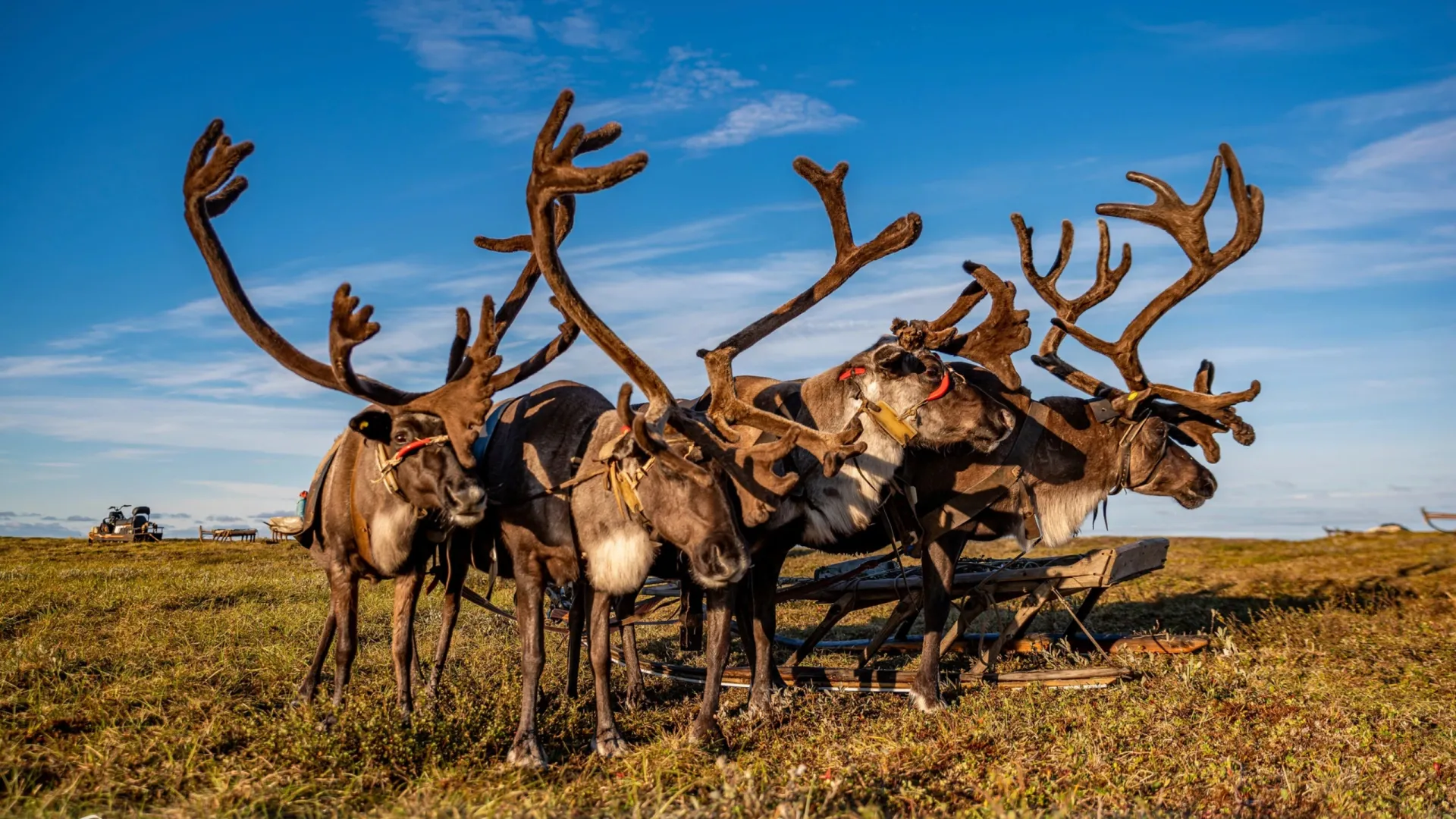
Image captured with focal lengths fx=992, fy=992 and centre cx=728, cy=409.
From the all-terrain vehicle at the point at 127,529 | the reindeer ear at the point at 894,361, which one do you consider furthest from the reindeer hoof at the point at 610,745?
the all-terrain vehicle at the point at 127,529

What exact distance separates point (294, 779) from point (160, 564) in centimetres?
1585

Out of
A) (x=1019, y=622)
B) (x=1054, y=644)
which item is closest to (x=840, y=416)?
(x=1019, y=622)

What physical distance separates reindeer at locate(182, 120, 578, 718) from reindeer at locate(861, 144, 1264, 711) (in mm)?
3602

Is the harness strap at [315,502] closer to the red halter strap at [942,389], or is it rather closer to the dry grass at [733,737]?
the dry grass at [733,737]

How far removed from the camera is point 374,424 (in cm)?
681

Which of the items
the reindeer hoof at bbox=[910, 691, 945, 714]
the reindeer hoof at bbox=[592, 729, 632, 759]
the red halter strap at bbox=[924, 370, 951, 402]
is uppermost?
the red halter strap at bbox=[924, 370, 951, 402]

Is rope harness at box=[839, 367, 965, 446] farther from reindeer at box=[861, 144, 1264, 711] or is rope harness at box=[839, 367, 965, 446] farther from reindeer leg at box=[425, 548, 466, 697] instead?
reindeer leg at box=[425, 548, 466, 697]

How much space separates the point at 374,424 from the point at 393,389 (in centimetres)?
45

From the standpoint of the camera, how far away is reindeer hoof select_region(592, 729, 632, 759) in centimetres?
643

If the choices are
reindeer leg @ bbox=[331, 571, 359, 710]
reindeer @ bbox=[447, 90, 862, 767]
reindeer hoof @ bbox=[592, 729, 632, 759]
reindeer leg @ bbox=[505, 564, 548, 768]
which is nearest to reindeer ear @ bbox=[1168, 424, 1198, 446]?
reindeer @ bbox=[447, 90, 862, 767]

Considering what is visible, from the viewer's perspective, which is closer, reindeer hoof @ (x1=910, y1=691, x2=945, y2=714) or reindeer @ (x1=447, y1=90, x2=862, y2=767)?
reindeer @ (x1=447, y1=90, x2=862, y2=767)

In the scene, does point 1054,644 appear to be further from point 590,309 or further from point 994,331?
point 590,309

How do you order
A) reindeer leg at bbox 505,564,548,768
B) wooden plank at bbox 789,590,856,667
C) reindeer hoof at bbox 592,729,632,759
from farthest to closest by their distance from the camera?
wooden plank at bbox 789,590,856,667 < reindeer hoof at bbox 592,729,632,759 < reindeer leg at bbox 505,564,548,768

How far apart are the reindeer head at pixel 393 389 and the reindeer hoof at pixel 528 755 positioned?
1455 millimetres
